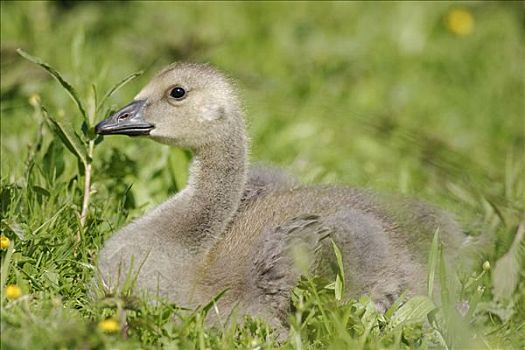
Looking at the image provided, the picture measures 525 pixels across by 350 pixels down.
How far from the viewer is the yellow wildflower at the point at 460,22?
8422 mm

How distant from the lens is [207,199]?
463 centimetres

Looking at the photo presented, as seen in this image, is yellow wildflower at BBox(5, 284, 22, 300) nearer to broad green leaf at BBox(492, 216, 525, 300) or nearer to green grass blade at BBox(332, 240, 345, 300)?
green grass blade at BBox(332, 240, 345, 300)

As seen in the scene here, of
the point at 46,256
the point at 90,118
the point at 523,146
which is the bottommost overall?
the point at 523,146

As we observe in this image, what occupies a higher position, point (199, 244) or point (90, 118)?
point (90, 118)

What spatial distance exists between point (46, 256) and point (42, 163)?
32.0 inches

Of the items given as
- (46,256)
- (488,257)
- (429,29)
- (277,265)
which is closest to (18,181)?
(46,256)

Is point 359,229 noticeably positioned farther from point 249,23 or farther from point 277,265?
point 249,23

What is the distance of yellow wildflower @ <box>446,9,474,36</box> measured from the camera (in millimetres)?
8422

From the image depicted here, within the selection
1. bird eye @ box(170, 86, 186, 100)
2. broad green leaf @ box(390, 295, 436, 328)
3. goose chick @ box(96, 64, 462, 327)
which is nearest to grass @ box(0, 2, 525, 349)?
broad green leaf @ box(390, 295, 436, 328)

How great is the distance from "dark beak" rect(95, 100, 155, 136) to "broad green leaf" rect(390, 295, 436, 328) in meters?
1.33

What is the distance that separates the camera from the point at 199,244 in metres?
4.55

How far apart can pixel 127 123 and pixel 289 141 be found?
2047mm

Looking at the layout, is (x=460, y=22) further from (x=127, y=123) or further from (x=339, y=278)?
(x=339, y=278)

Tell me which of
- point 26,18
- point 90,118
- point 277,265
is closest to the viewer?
point 277,265
